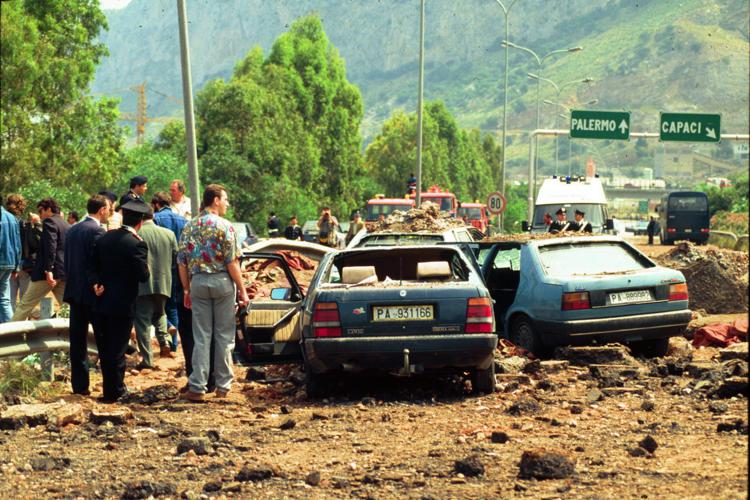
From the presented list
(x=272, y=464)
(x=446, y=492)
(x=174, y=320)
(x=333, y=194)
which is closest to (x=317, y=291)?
(x=272, y=464)

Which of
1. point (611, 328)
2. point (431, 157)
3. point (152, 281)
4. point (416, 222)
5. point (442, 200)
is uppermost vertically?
point (431, 157)

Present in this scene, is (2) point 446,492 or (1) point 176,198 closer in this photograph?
(2) point 446,492

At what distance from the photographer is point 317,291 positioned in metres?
10.1

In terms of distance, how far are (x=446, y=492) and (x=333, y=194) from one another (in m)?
67.0

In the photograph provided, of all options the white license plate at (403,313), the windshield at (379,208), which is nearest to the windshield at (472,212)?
the windshield at (379,208)

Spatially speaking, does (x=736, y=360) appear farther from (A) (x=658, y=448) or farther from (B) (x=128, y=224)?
(B) (x=128, y=224)

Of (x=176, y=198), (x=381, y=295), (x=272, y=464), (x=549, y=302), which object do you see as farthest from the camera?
(x=176, y=198)

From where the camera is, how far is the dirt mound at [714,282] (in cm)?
1923

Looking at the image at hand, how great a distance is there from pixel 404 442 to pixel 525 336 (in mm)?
4889

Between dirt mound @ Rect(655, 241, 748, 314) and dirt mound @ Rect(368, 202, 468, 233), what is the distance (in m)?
3.89

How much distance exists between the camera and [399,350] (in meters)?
9.85

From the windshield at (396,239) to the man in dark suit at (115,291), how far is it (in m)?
4.33

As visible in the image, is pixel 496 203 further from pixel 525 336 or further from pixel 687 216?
pixel 525 336

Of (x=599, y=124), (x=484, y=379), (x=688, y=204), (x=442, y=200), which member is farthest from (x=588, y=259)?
(x=688, y=204)
